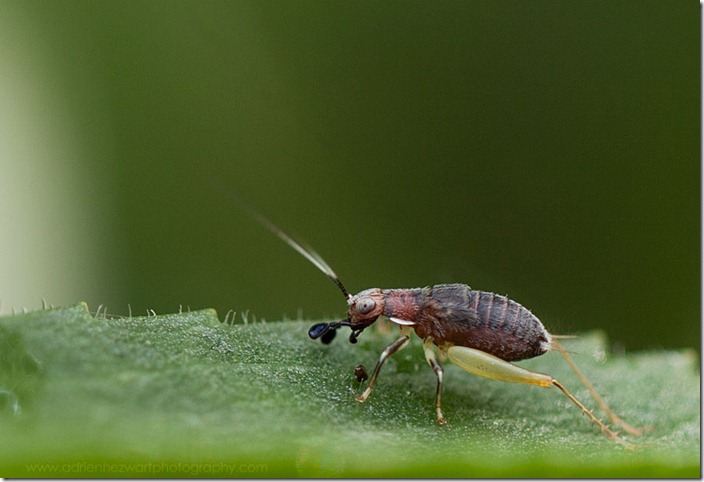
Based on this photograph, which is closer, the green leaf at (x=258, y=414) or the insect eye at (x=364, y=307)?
the green leaf at (x=258, y=414)

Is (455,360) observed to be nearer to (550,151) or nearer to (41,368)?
(41,368)

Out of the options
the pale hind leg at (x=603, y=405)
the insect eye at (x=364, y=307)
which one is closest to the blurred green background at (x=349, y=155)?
the pale hind leg at (x=603, y=405)

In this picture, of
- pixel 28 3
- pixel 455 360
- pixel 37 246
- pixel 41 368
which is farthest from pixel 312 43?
pixel 41 368

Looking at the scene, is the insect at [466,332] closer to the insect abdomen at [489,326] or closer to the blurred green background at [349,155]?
the insect abdomen at [489,326]

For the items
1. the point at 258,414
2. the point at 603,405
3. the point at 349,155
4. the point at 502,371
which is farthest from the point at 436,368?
the point at 349,155

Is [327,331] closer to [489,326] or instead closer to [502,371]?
[489,326]

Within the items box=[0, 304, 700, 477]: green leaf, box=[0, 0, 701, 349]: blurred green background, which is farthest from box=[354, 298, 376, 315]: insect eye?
box=[0, 0, 701, 349]: blurred green background
